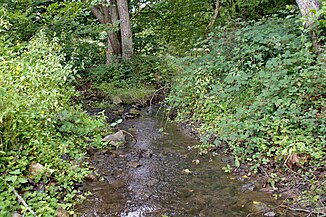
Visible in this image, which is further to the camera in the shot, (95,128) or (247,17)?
(247,17)

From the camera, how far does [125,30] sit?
9758 millimetres

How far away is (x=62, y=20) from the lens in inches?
221

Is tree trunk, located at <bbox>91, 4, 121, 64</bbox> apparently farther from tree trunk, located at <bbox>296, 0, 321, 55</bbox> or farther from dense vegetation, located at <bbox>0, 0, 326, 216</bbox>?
tree trunk, located at <bbox>296, 0, 321, 55</bbox>

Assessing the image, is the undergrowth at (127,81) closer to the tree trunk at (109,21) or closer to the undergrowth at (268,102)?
the tree trunk at (109,21)

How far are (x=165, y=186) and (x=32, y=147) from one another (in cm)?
153

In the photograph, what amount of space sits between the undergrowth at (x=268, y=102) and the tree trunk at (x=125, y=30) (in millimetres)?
4474

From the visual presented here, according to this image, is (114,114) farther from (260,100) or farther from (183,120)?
(260,100)

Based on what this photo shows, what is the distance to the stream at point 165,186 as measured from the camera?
272 cm

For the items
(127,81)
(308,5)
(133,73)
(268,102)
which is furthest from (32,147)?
(133,73)

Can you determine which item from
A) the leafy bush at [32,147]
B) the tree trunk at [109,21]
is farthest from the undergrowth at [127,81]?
the leafy bush at [32,147]

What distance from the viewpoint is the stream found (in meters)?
2.72

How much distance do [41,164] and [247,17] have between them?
883 cm

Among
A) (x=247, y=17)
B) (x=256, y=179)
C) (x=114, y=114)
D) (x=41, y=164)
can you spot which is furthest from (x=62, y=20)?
(x=247, y=17)

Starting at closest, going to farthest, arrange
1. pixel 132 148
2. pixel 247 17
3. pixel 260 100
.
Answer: pixel 260 100 → pixel 132 148 → pixel 247 17
